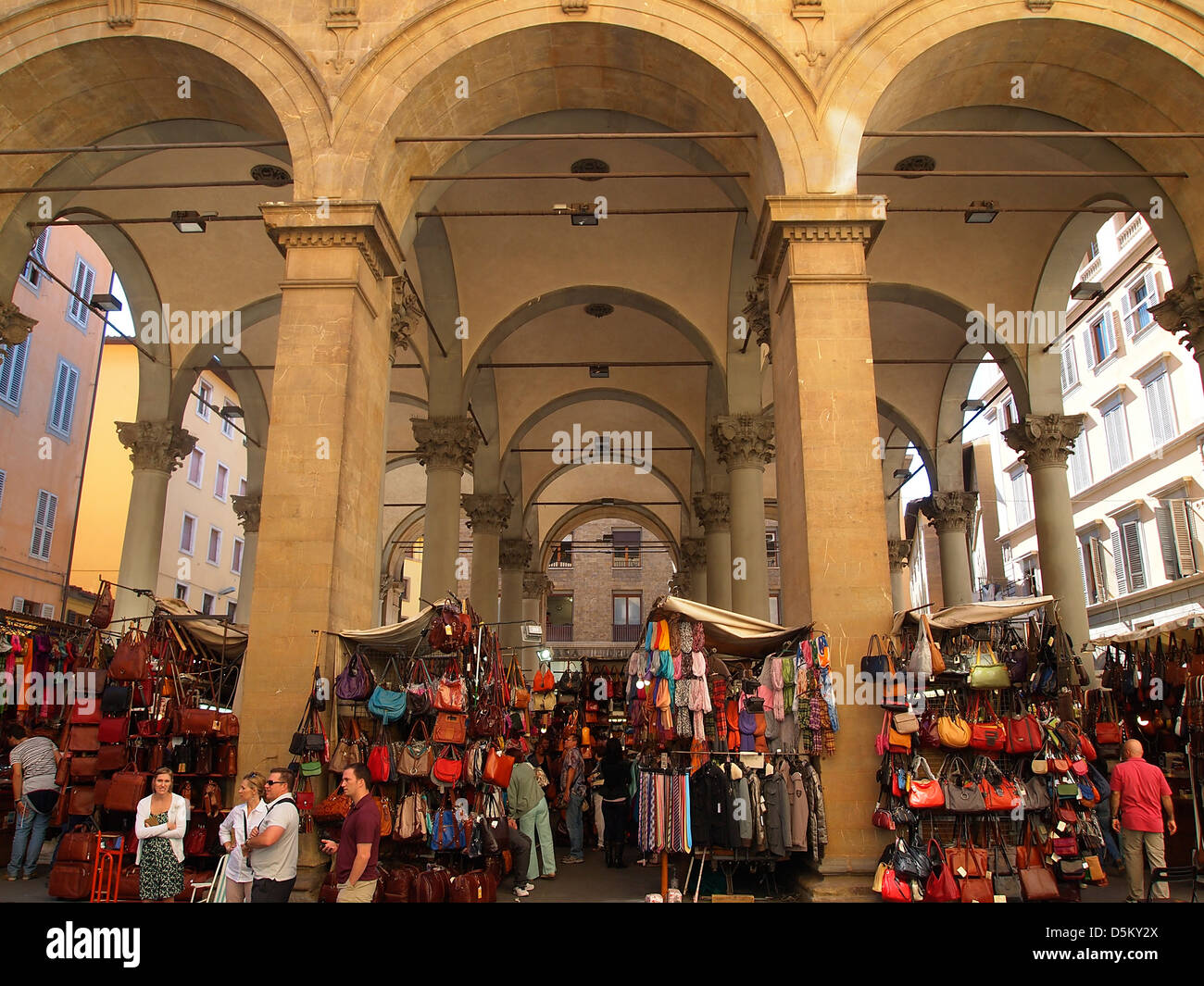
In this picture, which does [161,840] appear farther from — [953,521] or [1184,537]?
[1184,537]

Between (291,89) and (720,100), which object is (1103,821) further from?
(291,89)

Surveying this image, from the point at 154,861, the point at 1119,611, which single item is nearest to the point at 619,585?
the point at 1119,611

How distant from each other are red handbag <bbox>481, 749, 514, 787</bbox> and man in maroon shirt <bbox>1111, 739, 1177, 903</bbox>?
5.74 meters

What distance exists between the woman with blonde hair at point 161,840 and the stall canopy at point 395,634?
2.32 m

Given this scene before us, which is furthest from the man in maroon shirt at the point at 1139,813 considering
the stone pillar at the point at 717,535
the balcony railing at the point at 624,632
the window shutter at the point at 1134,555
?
the balcony railing at the point at 624,632

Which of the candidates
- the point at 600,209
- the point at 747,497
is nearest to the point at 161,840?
the point at 600,209

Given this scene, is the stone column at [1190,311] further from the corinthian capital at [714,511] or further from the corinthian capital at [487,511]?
the corinthian capital at [487,511]

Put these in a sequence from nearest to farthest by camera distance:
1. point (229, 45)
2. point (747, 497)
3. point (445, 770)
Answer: point (445, 770), point (229, 45), point (747, 497)

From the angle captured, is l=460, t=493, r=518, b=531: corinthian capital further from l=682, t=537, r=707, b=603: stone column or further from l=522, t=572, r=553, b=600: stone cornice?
l=522, t=572, r=553, b=600: stone cornice

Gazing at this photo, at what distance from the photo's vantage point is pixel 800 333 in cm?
966

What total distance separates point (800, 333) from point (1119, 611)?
20335mm

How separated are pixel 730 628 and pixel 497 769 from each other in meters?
2.79

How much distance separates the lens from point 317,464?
31.0ft

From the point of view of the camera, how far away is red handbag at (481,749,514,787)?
9.29 meters
